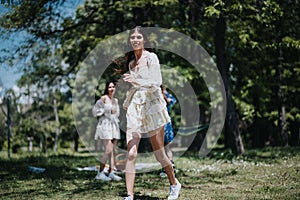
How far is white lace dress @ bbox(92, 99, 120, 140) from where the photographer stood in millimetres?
8297

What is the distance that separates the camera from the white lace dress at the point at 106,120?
8297 millimetres

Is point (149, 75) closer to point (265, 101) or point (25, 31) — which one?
point (25, 31)

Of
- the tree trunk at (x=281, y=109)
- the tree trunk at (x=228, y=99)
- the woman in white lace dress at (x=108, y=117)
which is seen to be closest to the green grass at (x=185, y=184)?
the woman in white lace dress at (x=108, y=117)

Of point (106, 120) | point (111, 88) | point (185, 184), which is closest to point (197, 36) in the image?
point (111, 88)

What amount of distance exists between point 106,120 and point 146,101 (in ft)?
11.5

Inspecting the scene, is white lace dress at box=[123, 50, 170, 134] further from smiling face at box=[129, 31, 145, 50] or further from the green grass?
the green grass

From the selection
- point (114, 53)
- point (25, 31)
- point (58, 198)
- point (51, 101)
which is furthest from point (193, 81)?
point (51, 101)

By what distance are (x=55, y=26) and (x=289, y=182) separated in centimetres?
1019

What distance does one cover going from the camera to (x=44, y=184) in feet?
23.9

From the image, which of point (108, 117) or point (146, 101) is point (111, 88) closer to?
point (108, 117)

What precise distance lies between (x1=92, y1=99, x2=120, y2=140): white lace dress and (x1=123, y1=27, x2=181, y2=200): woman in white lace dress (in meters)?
3.17

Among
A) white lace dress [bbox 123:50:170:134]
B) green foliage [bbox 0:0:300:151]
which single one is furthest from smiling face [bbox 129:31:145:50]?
green foliage [bbox 0:0:300:151]

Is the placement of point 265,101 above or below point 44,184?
above

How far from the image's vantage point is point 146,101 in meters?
5.09
